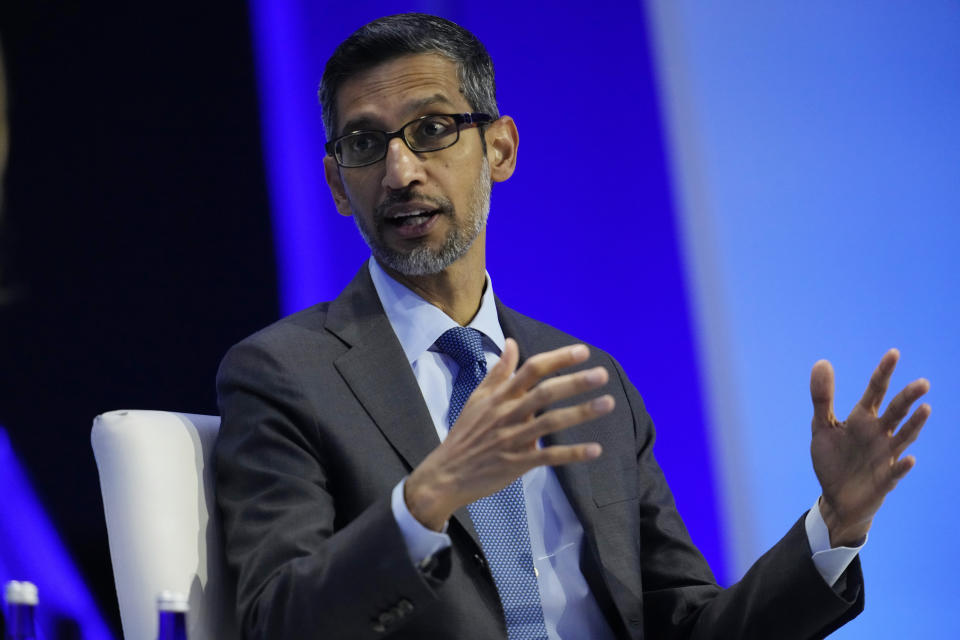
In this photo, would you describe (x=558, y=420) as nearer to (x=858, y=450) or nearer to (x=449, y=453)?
(x=449, y=453)

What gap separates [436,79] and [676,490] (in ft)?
4.04

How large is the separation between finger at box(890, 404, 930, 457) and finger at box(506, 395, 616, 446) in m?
0.55

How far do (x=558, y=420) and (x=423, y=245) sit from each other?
2.35 ft

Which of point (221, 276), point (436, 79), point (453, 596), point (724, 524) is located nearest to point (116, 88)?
point (221, 276)

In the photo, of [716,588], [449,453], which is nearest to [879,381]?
[716,588]

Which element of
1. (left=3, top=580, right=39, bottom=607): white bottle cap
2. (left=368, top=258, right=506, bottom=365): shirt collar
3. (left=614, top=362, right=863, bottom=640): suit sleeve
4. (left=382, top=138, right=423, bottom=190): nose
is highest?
(left=382, top=138, right=423, bottom=190): nose

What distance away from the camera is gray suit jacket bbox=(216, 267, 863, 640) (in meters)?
1.28

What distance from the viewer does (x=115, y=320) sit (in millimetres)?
2381

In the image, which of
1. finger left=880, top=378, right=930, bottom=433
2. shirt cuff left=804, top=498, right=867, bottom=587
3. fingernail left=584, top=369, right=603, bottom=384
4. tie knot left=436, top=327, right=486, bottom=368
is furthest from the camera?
tie knot left=436, top=327, right=486, bottom=368

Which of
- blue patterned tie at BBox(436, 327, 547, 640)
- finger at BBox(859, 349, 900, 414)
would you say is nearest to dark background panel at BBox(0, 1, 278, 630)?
blue patterned tie at BBox(436, 327, 547, 640)

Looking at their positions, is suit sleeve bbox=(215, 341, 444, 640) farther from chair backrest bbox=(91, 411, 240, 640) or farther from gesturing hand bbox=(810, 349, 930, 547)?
gesturing hand bbox=(810, 349, 930, 547)

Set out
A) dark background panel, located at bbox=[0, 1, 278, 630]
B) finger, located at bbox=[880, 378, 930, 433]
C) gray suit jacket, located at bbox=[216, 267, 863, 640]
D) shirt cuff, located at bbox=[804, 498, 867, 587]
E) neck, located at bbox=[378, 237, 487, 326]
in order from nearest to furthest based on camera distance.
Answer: gray suit jacket, located at bbox=[216, 267, 863, 640] < finger, located at bbox=[880, 378, 930, 433] < shirt cuff, located at bbox=[804, 498, 867, 587] < neck, located at bbox=[378, 237, 487, 326] < dark background panel, located at bbox=[0, 1, 278, 630]

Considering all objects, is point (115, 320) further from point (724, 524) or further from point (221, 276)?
point (724, 524)

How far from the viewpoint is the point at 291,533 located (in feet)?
4.69
